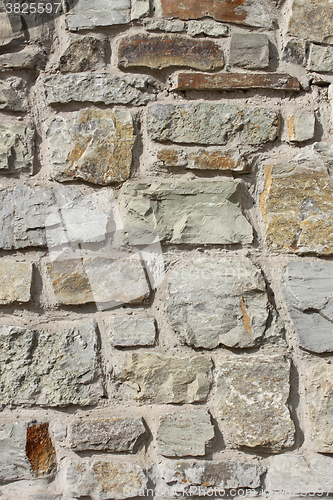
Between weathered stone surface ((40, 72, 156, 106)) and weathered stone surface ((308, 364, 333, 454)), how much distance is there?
86 centimetres

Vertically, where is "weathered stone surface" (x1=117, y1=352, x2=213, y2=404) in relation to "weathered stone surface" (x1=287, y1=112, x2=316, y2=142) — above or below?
below

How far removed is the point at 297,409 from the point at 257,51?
3.20 ft

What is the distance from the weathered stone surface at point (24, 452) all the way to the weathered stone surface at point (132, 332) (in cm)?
30

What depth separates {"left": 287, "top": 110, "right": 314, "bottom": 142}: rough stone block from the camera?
3.42ft

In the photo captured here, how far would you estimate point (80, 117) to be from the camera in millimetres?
1032

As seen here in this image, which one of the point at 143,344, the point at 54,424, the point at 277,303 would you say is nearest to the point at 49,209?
the point at 143,344

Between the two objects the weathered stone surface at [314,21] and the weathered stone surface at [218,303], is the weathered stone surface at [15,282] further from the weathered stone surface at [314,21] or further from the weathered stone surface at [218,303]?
the weathered stone surface at [314,21]

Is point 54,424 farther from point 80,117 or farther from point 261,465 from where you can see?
point 80,117

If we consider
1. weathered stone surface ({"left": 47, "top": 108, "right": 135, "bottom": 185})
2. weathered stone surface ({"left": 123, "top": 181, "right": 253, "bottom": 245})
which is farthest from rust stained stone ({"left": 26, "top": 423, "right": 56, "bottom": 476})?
weathered stone surface ({"left": 47, "top": 108, "right": 135, "bottom": 185})

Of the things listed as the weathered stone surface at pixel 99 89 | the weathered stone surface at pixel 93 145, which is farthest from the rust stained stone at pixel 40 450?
the weathered stone surface at pixel 99 89

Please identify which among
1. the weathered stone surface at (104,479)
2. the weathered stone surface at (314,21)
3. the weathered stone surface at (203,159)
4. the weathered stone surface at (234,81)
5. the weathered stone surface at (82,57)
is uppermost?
the weathered stone surface at (314,21)

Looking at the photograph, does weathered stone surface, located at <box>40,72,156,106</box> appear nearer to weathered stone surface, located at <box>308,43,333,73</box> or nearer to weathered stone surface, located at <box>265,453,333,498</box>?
weathered stone surface, located at <box>308,43,333,73</box>

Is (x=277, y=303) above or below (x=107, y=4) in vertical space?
below

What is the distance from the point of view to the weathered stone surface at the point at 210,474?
93 cm
